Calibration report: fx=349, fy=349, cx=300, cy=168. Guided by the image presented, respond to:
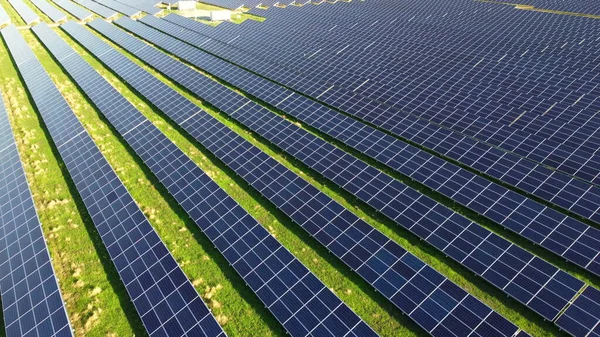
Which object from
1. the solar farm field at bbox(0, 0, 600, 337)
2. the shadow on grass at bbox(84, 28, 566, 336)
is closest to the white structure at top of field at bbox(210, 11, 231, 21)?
the solar farm field at bbox(0, 0, 600, 337)

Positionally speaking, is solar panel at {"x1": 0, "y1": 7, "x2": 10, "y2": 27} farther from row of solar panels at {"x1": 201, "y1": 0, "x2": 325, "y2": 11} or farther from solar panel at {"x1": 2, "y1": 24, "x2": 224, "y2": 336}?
solar panel at {"x1": 2, "y1": 24, "x2": 224, "y2": 336}

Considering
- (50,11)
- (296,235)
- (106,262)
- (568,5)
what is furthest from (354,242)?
(50,11)

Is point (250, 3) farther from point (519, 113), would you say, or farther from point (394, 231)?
point (394, 231)

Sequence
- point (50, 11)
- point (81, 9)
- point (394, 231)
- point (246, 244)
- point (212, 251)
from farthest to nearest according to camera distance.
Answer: point (81, 9), point (50, 11), point (394, 231), point (212, 251), point (246, 244)

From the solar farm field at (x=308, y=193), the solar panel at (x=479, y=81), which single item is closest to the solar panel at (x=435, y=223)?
the solar farm field at (x=308, y=193)

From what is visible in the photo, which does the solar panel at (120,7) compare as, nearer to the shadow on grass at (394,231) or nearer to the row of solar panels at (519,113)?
the row of solar panels at (519,113)

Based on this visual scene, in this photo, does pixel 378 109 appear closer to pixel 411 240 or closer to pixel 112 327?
pixel 411 240

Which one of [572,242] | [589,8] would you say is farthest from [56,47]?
[589,8]

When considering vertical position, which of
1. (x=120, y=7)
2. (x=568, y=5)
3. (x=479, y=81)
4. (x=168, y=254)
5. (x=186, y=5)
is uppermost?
(x=168, y=254)
